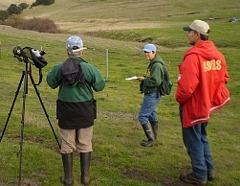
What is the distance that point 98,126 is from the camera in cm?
1170

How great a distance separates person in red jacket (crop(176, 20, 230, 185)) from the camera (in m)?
7.01

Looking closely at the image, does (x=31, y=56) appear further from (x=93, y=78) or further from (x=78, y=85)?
(x=93, y=78)

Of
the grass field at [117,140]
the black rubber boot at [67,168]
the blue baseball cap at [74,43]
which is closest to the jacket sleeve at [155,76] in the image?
the grass field at [117,140]

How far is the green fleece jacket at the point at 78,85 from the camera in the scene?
7082 millimetres

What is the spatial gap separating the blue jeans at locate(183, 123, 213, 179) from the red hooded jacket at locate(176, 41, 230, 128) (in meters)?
0.22

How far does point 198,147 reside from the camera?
752 centimetres

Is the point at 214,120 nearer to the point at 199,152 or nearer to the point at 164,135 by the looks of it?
the point at 164,135

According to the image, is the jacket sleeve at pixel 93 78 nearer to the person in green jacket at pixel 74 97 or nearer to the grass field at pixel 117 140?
the person in green jacket at pixel 74 97

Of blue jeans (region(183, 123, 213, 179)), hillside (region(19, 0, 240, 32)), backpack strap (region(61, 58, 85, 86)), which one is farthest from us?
hillside (region(19, 0, 240, 32))

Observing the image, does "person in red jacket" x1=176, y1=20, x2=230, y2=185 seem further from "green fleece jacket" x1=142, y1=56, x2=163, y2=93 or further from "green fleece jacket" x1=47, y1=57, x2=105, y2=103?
"green fleece jacket" x1=142, y1=56, x2=163, y2=93

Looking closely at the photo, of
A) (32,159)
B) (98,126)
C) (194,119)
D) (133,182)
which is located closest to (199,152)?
(194,119)

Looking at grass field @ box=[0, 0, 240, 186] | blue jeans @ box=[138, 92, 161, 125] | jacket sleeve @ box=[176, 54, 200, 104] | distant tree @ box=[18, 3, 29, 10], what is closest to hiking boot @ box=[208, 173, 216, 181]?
grass field @ box=[0, 0, 240, 186]

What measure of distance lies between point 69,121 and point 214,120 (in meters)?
8.52

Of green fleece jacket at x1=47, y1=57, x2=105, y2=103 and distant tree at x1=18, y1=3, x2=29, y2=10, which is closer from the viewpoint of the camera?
green fleece jacket at x1=47, y1=57, x2=105, y2=103
